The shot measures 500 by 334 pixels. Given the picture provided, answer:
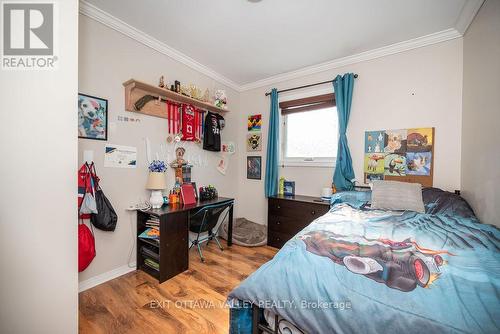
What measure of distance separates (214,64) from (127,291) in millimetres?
2909

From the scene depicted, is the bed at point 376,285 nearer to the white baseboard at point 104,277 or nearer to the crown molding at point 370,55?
the white baseboard at point 104,277

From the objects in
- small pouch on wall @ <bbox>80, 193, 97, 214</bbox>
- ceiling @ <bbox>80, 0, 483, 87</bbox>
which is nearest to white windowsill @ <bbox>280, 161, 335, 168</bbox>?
ceiling @ <bbox>80, 0, 483, 87</bbox>

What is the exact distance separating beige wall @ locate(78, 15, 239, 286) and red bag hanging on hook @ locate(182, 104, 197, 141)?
0.84 feet

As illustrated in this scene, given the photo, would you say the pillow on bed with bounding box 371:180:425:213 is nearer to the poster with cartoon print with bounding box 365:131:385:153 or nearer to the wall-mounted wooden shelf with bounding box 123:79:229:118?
the poster with cartoon print with bounding box 365:131:385:153

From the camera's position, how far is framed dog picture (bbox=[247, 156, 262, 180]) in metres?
3.50

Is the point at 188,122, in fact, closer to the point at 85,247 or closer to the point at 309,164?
the point at 85,247

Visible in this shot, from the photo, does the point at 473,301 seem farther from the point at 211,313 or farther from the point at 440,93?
the point at 440,93

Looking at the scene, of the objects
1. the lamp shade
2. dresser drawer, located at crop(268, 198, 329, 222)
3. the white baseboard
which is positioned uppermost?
the lamp shade

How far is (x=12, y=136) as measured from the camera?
84cm

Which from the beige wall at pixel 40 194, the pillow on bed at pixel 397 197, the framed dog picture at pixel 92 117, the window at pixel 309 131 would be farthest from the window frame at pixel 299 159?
the beige wall at pixel 40 194

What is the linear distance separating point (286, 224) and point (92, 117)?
100 inches

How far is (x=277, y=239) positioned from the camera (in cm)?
288

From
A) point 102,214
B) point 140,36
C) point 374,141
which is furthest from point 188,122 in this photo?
point 374,141

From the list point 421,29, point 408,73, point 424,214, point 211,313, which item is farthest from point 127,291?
point 421,29
